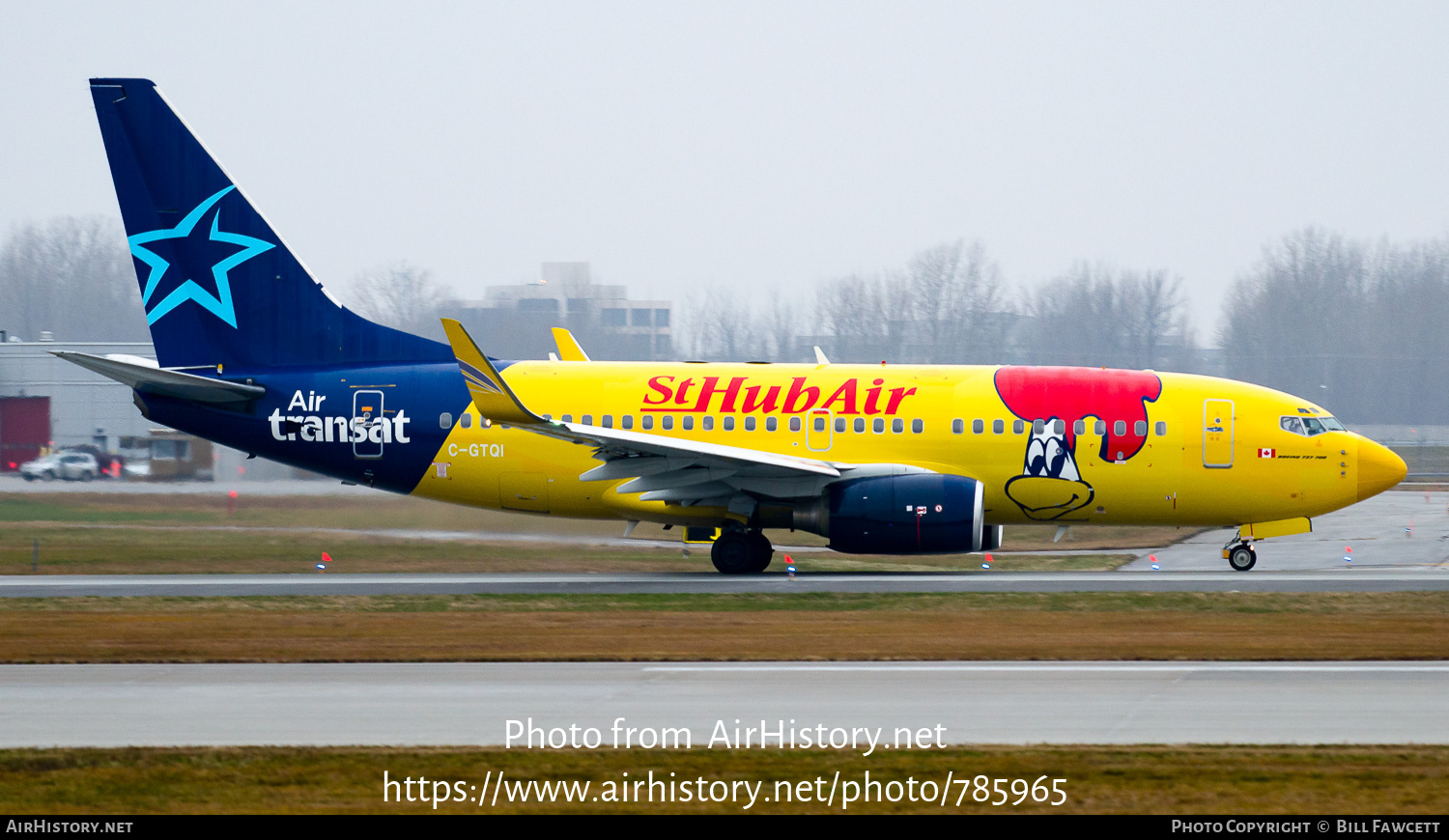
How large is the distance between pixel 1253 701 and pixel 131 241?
20.3 m

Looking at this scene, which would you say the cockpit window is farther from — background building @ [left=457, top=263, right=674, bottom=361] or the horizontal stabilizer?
background building @ [left=457, top=263, right=674, bottom=361]

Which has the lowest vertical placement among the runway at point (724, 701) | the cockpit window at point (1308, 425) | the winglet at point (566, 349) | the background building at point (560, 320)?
the runway at point (724, 701)

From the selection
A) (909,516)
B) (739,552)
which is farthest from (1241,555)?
(739,552)

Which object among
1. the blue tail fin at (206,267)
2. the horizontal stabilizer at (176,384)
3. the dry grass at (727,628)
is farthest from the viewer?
the blue tail fin at (206,267)

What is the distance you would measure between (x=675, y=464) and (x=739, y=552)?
6.74ft

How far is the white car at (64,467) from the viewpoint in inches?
1344

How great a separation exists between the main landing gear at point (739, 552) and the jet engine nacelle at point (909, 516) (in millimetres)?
1607

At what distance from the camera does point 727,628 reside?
55.6 feet

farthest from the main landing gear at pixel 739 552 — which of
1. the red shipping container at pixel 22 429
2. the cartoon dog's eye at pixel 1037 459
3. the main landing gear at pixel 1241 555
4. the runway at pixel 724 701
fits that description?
the red shipping container at pixel 22 429

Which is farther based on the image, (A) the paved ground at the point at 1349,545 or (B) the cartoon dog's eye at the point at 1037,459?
(A) the paved ground at the point at 1349,545

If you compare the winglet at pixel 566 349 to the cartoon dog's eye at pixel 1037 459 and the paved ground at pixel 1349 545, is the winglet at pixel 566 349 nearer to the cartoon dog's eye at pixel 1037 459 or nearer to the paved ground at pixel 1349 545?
the cartoon dog's eye at pixel 1037 459

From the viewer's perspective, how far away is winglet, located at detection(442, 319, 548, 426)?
21.0m

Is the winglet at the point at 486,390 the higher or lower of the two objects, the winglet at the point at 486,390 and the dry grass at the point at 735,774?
the higher

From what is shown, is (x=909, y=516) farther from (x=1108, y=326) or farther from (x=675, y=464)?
(x=1108, y=326)
